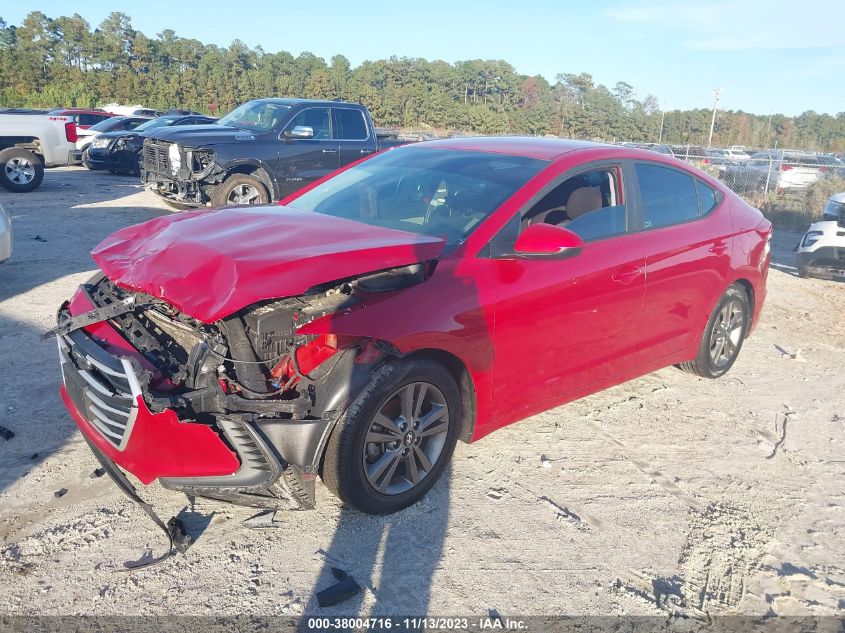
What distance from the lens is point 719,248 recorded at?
512 cm

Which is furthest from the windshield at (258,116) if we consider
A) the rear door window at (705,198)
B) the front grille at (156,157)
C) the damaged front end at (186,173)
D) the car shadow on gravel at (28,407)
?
the rear door window at (705,198)

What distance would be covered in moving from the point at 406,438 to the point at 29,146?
13.5 m

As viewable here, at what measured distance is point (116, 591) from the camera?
2.84 meters

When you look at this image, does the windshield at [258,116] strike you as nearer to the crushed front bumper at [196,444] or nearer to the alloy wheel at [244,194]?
the alloy wheel at [244,194]

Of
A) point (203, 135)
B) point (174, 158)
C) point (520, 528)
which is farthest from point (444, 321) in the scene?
point (174, 158)

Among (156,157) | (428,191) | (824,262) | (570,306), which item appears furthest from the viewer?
(156,157)

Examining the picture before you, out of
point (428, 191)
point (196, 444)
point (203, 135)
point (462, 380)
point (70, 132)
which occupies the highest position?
point (203, 135)

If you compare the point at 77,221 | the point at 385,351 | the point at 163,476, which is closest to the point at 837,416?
the point at 385,351

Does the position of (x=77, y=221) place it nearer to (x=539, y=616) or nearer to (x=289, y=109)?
(x=289, y=109)

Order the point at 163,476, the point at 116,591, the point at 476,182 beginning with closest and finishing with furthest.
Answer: the point at 116,591, the point at 163,476, the point at 476,182

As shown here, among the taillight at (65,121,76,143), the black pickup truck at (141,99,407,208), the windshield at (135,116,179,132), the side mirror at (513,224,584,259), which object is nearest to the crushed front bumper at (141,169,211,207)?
the black pickup truck at (141,99,407,208)

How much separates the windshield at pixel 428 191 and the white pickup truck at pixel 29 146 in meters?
11.3

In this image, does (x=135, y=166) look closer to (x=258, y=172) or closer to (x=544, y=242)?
(x=258, y=172)

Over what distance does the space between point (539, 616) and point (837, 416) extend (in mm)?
3466
